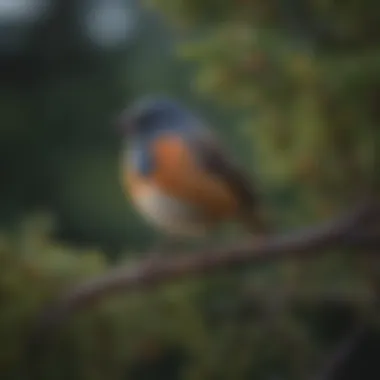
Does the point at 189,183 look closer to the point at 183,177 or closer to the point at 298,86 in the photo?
the point at 183,177

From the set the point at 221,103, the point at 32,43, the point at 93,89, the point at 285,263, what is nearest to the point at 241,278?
the point at 285,263

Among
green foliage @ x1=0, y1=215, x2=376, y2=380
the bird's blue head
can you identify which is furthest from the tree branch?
the bird's blue head

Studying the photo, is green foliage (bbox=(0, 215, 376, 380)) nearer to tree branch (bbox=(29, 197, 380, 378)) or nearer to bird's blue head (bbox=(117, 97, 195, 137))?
tree branch (bbox=(29, 197, 380, 378))

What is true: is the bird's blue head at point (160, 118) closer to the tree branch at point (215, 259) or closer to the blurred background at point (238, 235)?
the blurred background at point (238, 235)

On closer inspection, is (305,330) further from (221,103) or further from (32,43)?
(32,43)

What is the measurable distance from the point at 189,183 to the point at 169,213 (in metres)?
0.04

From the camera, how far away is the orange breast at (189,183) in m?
1.81

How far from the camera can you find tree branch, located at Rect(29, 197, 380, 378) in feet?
5.80

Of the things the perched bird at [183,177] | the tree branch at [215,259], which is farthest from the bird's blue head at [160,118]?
the tree branch at [215,259]

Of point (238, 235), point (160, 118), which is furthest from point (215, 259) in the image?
point (160, 118)

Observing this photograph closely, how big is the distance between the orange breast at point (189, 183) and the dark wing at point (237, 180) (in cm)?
1

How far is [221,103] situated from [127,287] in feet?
0.75

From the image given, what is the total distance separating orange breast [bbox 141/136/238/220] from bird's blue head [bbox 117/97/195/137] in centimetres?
2

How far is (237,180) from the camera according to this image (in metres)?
1.78
